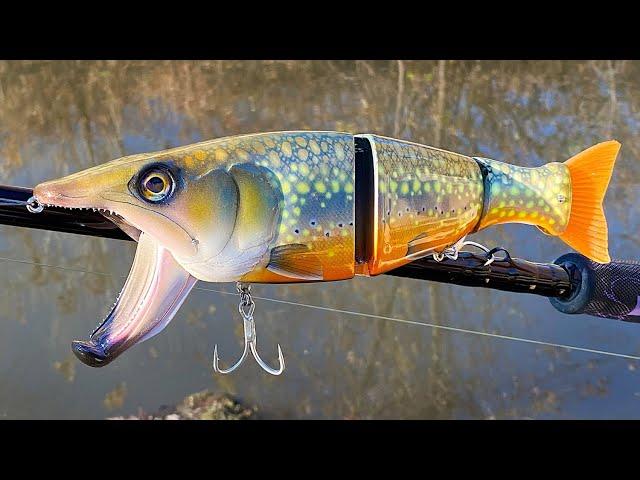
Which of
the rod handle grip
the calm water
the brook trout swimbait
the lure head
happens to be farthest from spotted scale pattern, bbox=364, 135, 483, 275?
the calm water

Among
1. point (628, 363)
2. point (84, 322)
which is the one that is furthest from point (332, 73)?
point (628, 363)

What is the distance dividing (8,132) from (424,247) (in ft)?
3.96

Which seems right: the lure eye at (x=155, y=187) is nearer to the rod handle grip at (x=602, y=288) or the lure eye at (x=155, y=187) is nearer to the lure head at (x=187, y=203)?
the lure head at (x=187, y=203)

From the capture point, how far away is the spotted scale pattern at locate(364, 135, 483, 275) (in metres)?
0.60

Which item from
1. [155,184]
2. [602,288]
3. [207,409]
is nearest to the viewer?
[155,184]

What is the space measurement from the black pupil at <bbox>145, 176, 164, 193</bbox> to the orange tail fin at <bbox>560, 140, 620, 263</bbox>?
0.43m

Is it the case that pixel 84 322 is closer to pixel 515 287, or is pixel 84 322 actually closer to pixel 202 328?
pixel 202 328

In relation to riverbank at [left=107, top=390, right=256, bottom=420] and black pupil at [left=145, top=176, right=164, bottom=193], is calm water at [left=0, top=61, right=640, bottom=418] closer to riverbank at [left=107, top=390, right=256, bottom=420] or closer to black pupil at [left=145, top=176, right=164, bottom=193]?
riverbank at [left=107, top=390, right=256, bottom=420]

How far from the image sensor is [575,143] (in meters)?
1.49

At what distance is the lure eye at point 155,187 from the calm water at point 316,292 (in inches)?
27.4

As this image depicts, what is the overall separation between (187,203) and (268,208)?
7 centimetres

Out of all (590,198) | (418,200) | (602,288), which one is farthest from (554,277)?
(418,200)

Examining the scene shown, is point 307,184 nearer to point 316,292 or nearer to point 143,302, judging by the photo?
point 143,302

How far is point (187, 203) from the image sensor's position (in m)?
0.56
